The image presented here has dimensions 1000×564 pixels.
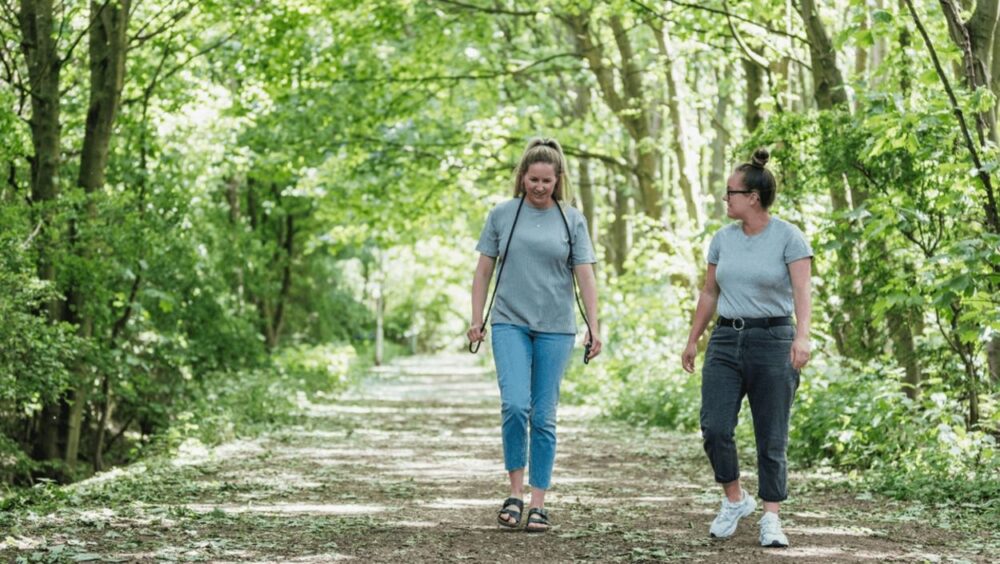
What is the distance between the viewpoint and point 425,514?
295 inches

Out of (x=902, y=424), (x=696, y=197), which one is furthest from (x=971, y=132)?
(x=696, y=197)

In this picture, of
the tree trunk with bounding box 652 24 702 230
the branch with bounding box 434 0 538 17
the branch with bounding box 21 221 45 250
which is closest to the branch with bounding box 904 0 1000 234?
the branch with bounding box 21 221 45 250

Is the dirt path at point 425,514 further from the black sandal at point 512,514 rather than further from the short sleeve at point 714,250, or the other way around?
→ the short sleeve at point 714,250

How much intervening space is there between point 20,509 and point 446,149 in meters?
15.5

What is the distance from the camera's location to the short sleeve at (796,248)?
601cm

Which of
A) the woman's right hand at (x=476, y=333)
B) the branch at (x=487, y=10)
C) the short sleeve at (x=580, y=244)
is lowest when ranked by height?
the woman's right hand at (x=476, y=333)

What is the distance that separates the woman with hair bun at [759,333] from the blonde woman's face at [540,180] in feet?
3.41

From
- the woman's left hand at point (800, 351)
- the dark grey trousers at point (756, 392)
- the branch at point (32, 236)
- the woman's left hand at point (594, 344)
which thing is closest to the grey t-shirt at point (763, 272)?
the dark grey trousers at point (756, 392)

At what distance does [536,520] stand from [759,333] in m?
1.63

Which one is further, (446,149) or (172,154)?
(446,149)

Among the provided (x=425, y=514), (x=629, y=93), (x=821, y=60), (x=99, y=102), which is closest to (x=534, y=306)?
(x=425, y=514)

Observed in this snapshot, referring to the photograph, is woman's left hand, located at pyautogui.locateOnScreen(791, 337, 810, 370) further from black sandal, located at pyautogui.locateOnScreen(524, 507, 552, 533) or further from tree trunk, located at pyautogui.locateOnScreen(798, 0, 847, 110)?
tree trunk, located at pyautogui.locateOnScreen(798, 0, 847, 110)

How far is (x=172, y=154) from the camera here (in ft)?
63.2

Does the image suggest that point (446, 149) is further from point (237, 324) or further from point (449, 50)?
point (237, 324)
